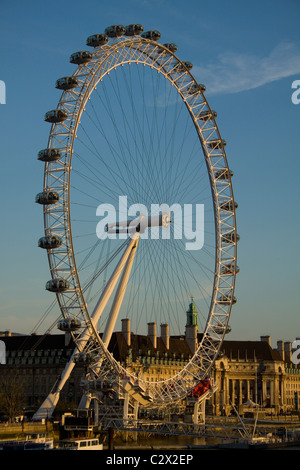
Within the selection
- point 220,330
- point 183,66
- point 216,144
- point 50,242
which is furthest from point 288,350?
point 50,242

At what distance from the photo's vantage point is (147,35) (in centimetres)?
6675

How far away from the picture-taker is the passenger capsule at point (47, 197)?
189 ft

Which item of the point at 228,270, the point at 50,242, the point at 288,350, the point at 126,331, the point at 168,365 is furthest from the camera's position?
the point at 288,350

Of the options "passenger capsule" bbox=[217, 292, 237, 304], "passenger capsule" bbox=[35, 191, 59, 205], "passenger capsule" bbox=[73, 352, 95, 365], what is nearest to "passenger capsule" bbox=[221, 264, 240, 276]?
"passenger capsule" bbox=[217, 292, 237, 304]

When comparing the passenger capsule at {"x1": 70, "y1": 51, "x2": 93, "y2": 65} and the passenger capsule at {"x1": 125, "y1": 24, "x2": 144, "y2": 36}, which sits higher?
the passenger capsule at {"x1": 125, "y1": 24, "x2": 144, "y2": 36}

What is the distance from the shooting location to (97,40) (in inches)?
2383

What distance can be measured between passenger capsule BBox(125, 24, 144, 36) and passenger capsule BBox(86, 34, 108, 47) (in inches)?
130

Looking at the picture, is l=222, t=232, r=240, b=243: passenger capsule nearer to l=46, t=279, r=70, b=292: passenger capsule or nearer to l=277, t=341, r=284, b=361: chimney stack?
l=46, t=279, r=70, b=292: passenger capsule

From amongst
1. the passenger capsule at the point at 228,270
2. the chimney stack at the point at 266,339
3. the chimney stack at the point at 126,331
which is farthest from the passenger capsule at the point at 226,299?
the chimney stack at the point at 266,339

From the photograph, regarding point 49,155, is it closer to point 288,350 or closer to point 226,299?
point 226,299

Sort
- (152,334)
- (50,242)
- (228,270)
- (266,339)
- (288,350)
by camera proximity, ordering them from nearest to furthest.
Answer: (50,242), (228,270), (152,334), (266,339), (288,350)

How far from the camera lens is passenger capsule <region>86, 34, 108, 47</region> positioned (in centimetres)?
6051

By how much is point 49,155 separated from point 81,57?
7.32m
